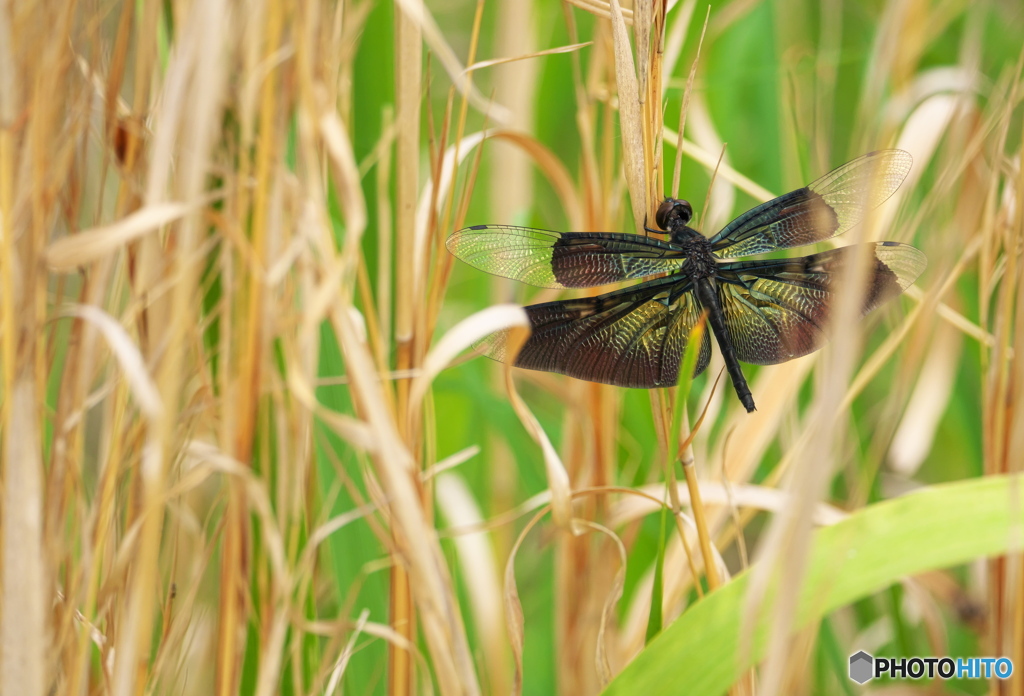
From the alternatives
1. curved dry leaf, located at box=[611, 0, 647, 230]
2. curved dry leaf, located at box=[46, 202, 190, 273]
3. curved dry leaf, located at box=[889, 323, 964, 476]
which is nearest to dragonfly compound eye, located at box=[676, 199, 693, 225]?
curved dry leaf, located at box=[611, 0, 647, 230]

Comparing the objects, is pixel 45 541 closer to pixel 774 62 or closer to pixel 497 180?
pixel 497 180

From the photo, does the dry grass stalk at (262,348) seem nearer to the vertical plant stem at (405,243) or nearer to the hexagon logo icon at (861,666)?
the vertical plant stem at (405,243)

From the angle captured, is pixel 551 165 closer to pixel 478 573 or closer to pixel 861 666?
pixel 478 573

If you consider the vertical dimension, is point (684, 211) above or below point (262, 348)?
above

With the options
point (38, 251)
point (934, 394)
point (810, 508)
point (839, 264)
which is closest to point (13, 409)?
point (38, 251)

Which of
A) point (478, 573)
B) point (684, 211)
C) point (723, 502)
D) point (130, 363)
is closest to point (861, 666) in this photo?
point (723, 502)

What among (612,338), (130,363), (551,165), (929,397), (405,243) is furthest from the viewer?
(929,397)
